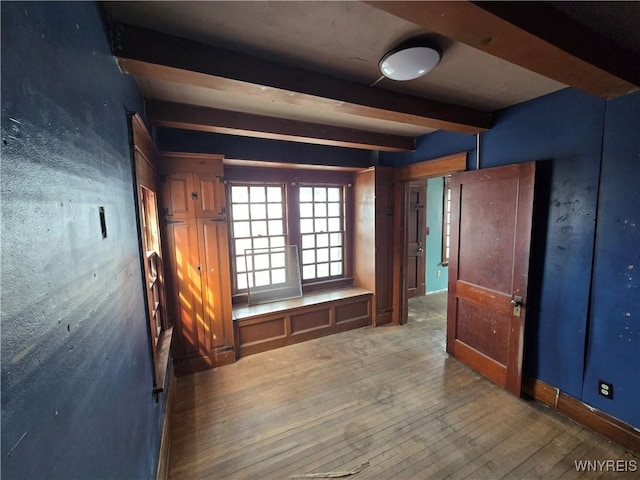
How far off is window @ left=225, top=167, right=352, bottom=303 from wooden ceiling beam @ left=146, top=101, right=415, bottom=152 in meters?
0.84

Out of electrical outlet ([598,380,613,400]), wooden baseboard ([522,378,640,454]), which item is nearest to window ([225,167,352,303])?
wooden baseboard ([522,378,640,454])

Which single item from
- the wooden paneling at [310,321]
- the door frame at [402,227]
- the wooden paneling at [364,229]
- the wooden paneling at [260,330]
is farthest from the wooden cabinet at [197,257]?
the door frame at [402,227]

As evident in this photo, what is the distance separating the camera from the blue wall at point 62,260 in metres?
0.48

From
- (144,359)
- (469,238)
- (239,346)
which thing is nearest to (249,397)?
(239,346)

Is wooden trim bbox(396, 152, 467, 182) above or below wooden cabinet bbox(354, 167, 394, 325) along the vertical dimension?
above

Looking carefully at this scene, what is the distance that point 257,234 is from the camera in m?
3.53

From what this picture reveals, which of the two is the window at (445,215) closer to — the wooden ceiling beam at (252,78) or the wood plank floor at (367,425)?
the wood plank floor at (367,425)

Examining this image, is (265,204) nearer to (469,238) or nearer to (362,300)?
(362,300)

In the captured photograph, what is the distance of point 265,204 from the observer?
354 cm

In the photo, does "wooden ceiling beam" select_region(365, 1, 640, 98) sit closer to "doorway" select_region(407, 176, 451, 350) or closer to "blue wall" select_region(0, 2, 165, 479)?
"blue wall" select_region(0, 2, 165, 479)

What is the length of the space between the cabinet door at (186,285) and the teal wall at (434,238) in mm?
4201

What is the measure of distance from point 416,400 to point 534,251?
5.49ft

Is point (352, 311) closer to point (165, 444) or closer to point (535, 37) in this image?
point (165, 444)

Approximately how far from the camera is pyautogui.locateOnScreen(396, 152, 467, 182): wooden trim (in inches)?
111
